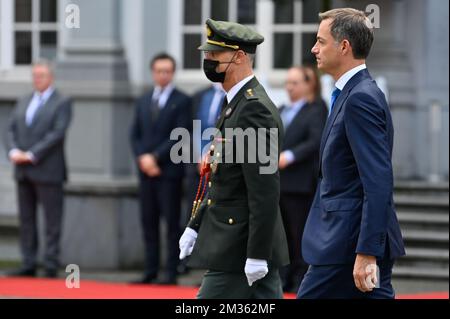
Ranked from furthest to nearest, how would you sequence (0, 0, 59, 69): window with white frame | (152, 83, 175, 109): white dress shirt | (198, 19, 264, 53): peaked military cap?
(0, 0, 59, 69): window with white frame
(152, 83, 175, 109): white dress shirt
(198, 19, 264, 53): peaked military cap

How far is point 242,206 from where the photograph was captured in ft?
21.0

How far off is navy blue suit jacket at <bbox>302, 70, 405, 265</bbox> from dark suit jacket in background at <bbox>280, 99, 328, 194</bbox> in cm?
491

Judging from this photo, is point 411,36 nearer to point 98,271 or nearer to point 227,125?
point 98,271

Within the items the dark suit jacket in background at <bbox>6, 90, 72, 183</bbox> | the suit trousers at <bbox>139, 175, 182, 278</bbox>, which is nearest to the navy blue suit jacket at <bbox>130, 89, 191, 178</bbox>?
the suit trousers at <bbox>139, 175, 182, 278</bbox>

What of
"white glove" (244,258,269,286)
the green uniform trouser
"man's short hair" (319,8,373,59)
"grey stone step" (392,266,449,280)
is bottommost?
"grey stone step" (392,266,449,280)

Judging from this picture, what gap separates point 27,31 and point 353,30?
838cm

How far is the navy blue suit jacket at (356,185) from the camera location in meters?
5.56

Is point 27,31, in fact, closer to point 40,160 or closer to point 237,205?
point 40,160

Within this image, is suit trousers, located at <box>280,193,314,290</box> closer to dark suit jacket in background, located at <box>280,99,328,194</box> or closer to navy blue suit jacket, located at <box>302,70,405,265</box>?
dark suit jacket in background, located at <box>280,99,328,194</box>

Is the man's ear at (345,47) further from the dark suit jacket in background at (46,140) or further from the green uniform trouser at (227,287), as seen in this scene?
the dark suit jacket in background at (46,140)

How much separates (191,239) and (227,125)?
0.66 meters

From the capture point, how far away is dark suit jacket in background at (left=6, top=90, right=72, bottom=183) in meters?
11.8

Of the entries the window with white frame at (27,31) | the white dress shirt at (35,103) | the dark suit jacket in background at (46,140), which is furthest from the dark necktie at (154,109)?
the window with white frame at (27,31)
